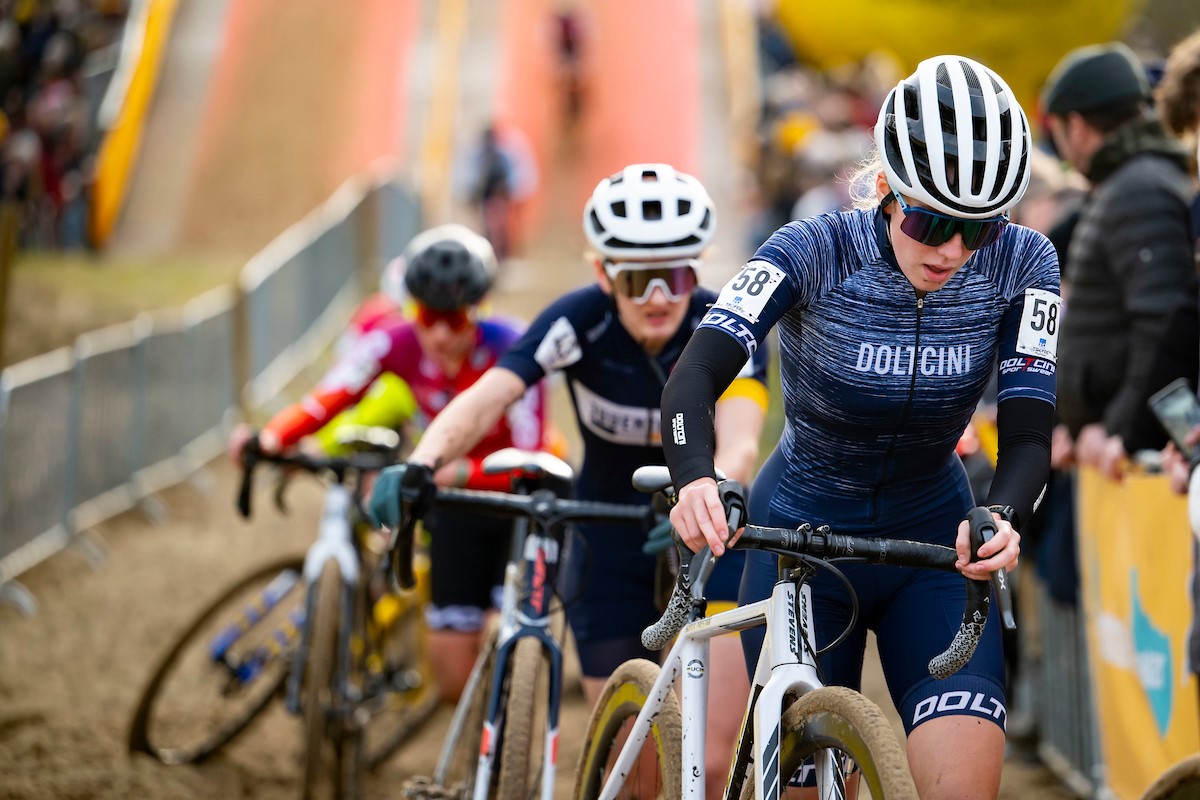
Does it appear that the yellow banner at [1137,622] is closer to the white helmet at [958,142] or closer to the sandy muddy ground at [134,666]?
the sandy muddy ground at [134,666]

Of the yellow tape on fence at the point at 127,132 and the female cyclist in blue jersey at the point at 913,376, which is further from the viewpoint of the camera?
the yellow tape on fence at the point at 127,132

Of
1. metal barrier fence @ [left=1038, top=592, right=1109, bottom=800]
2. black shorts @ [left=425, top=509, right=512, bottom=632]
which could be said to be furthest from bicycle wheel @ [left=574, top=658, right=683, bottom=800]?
metal barrier fence @ [left=1038, top=592, right=1109, bottom=800]

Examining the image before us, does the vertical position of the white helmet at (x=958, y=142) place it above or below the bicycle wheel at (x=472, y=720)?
above

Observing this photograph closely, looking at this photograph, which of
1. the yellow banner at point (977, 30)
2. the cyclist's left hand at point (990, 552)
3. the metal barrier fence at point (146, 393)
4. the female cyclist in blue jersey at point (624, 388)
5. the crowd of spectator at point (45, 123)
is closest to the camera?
the cyclist's left hand at point (990, 552)

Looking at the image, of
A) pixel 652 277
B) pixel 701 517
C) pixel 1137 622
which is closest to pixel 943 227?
pixel 701 517

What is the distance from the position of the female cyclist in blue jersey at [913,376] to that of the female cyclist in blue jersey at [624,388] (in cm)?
90

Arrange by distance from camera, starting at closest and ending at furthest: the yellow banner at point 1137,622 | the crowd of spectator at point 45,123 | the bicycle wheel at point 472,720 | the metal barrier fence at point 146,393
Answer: the bicycle wheel at point 472,720
the yellow banner at point 1137,622
the metal barrier fence at point 146,393
the crowd of spectator at point 45,123

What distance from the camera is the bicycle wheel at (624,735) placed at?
3646 mm

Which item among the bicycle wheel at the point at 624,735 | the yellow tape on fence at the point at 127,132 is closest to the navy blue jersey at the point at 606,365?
the bicycle wheel at the point at 624,735

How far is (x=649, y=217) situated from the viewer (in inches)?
184

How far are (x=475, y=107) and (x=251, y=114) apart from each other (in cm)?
410

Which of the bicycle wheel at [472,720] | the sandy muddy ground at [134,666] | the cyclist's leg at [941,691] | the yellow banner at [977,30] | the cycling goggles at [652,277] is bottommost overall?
the sandy muddy ground at [134,666]

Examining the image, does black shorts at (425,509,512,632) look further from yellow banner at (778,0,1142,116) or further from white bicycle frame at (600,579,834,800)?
yellow banner at (778,0,1142,116)

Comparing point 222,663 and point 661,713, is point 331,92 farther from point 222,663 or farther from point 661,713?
point 661,713
